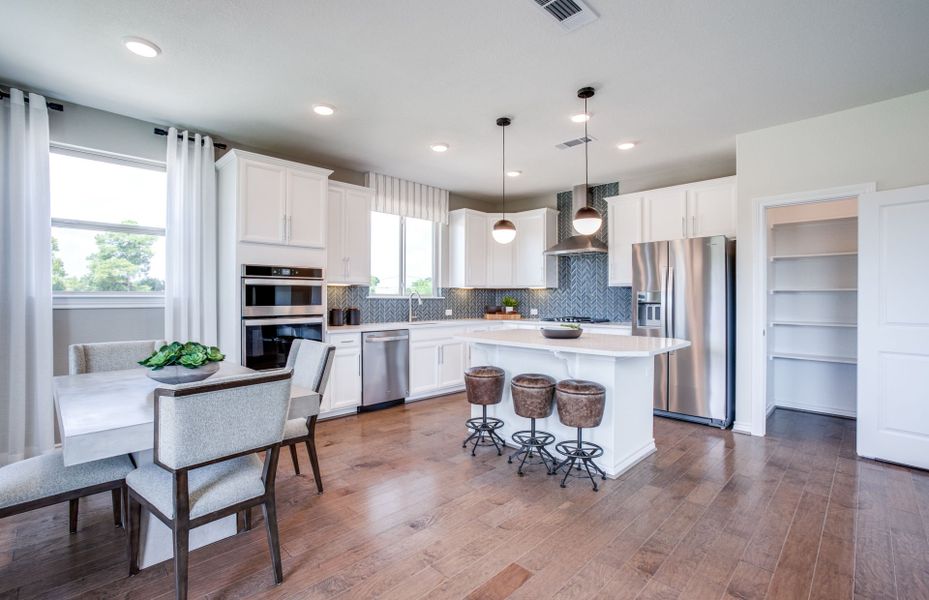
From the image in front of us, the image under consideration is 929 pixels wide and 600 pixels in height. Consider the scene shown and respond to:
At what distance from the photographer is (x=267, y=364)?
12.8ft

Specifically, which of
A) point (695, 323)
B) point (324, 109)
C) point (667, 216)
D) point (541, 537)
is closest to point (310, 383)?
point (541, 537)

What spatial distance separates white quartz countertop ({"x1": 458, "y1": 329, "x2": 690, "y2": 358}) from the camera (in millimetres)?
2795

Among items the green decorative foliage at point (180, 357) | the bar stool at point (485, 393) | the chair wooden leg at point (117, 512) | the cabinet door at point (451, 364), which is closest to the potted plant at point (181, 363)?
the green decorative foliage at point (180, 357)

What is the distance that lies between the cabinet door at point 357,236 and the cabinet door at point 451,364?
50.7 inches

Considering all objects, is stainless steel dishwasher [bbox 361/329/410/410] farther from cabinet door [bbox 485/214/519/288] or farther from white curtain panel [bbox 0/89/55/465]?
white curtain panel [bbox 0/89/55/465]

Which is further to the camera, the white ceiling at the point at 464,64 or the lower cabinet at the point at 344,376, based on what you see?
the lower cabinet at the point at 344,376

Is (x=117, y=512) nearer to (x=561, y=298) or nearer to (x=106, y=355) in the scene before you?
(x=106, y=355)

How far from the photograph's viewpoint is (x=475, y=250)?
246 inches

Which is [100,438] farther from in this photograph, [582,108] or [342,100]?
[582,108]

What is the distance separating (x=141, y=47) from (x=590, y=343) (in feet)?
11.1

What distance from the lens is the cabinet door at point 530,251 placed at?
6.11 meters

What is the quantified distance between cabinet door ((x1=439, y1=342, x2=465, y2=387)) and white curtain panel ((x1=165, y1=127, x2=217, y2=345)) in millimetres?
2509

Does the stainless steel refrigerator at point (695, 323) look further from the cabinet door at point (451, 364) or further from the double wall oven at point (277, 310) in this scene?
the double wall oven at point (277, 310)

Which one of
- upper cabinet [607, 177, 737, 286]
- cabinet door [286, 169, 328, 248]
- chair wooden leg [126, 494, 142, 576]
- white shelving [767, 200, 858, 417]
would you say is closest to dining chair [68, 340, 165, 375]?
chair wooden leg [126, 494, 142, 576]
